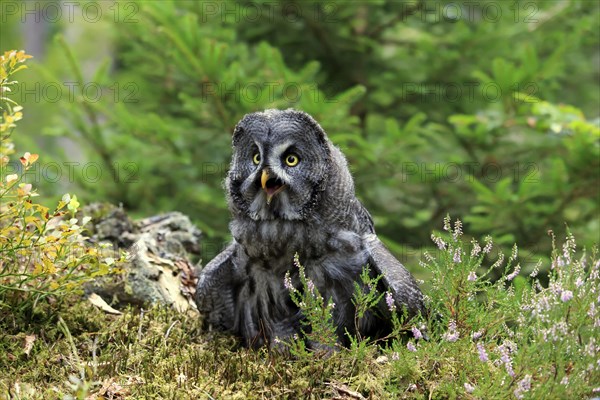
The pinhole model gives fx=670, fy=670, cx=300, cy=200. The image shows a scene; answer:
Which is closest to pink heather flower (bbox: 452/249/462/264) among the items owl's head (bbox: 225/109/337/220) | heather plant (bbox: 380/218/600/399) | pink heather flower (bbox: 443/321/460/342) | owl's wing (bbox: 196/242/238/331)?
heather plant (bbox: 380/218/600/399)

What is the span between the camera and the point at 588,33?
7.87 meters

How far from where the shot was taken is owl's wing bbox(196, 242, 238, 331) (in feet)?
14.1

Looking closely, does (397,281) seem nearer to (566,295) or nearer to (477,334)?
(477,334)

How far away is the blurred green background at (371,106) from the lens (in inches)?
263

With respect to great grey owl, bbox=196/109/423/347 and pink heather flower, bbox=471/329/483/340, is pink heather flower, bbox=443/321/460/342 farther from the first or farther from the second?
great grey owl, bbox=196/109/423/347

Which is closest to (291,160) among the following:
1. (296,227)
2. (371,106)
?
(296,227)

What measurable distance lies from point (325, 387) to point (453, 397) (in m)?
0.66

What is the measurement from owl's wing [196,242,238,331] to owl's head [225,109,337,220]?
1.63 feet

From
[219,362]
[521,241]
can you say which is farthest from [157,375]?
[521,241]

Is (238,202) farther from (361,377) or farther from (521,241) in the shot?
(521,241)

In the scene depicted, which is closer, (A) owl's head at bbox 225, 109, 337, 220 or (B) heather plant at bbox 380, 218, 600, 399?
(B) heather plant at bbox 380, 218, 600, 399

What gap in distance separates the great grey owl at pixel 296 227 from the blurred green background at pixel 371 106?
2.44m

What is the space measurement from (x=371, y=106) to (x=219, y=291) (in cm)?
494

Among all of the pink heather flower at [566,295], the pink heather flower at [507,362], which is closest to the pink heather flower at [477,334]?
the pink heather flower at [507,362]
